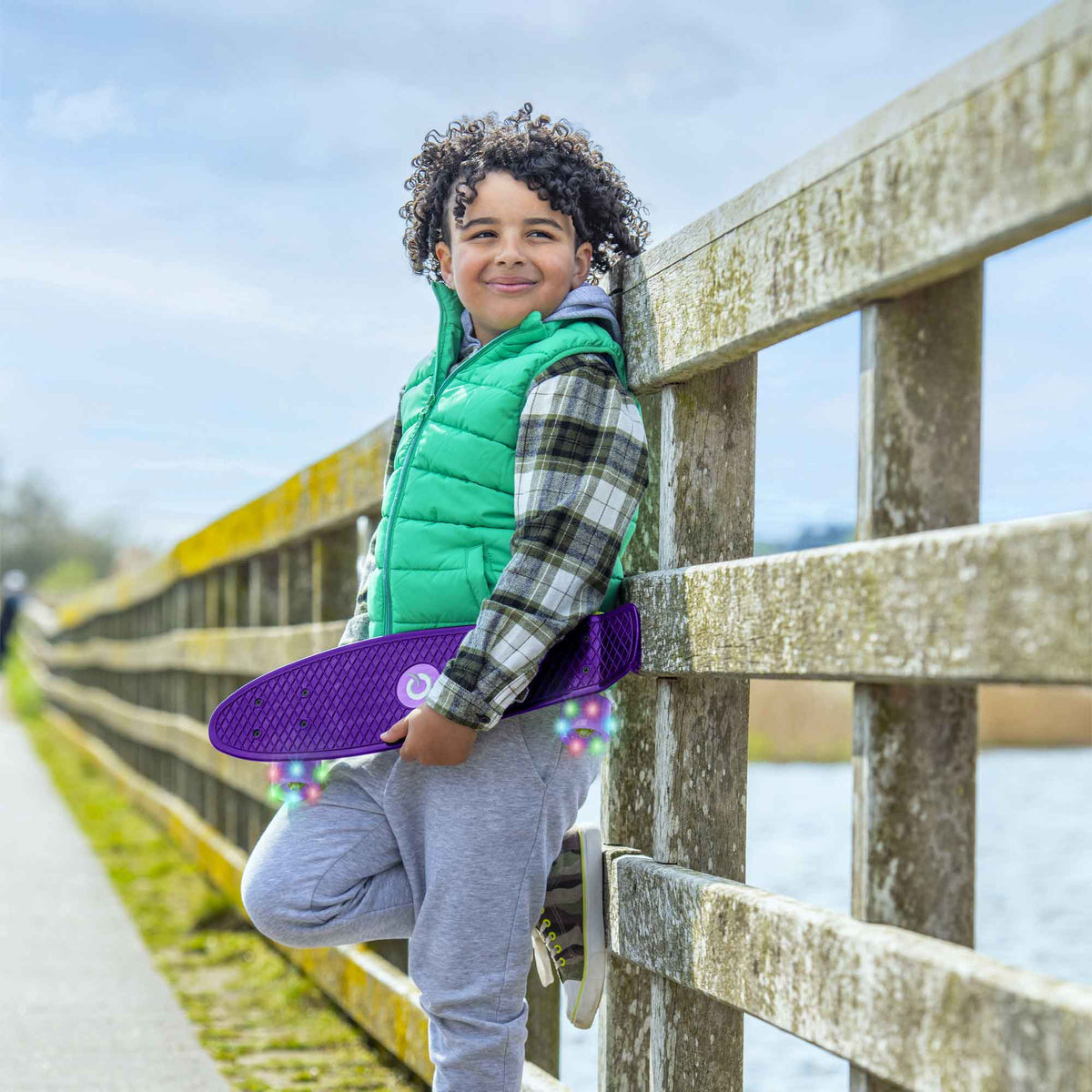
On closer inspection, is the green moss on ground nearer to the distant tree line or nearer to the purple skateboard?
the purple skateboard

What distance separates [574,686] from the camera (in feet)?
6.65

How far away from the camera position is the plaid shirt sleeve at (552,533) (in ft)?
6.34

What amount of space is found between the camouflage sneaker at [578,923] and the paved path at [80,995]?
115 cm

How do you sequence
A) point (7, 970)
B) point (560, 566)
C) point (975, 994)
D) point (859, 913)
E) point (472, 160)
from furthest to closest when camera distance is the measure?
point (7, 970) < point (472, 160) < point (560, 566) < point (859, 913) < point (975, 994)

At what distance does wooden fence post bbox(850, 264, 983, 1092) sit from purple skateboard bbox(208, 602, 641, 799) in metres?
0.58

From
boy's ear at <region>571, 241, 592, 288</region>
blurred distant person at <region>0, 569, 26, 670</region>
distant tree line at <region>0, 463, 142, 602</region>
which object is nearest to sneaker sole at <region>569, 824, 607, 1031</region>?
boy's ear at <region>571, 241, 592, 288</region>

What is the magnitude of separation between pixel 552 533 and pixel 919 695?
2.04 ft

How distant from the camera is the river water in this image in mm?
3855

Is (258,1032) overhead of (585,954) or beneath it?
beneath

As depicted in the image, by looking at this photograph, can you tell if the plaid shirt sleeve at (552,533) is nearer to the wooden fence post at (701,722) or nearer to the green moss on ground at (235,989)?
the wooden fence post at (701,722)

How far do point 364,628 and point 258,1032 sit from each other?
1.50 m

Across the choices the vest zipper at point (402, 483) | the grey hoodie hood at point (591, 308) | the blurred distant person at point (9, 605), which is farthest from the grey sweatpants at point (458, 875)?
the blurred distant person at point (9, 605)

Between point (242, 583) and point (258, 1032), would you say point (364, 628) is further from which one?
point (242, 583)

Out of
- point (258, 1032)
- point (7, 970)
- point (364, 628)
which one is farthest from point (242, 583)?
point (364, 628)
